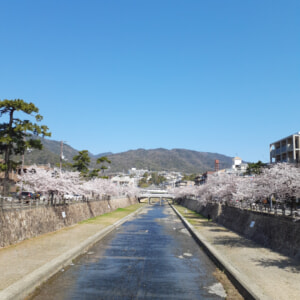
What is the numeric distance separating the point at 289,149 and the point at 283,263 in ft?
253

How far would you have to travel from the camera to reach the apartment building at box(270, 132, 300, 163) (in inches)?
3369

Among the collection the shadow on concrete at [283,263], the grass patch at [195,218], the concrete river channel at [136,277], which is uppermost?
the shadow on concrete at [283,263]

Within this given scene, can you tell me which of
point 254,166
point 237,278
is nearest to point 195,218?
point 237,278

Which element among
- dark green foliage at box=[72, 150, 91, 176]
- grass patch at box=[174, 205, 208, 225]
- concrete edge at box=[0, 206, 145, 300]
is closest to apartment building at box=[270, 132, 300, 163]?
grass patch at box=[174, 205, 208, 225]

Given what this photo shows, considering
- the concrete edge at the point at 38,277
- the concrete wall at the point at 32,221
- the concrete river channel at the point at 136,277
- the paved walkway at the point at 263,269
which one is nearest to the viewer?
the concrete edge at the point at 38,277

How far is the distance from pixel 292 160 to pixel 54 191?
63.7 meters

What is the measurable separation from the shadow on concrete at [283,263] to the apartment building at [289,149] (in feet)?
225

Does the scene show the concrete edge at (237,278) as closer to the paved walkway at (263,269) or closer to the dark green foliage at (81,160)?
the paved walkway at (263,269)

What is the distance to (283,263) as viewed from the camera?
51.8 feet

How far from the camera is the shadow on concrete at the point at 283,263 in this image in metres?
14.6

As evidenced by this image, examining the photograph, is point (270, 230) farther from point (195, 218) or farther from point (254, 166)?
point (254, 166)

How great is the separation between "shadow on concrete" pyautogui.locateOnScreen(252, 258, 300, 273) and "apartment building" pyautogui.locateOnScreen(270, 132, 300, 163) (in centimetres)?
6871

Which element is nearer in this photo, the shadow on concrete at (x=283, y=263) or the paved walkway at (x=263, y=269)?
the paved walkway at (x=263, y=269)

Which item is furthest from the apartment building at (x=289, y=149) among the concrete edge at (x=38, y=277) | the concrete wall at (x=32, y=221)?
the concrete edge at (x=38, y=277)
